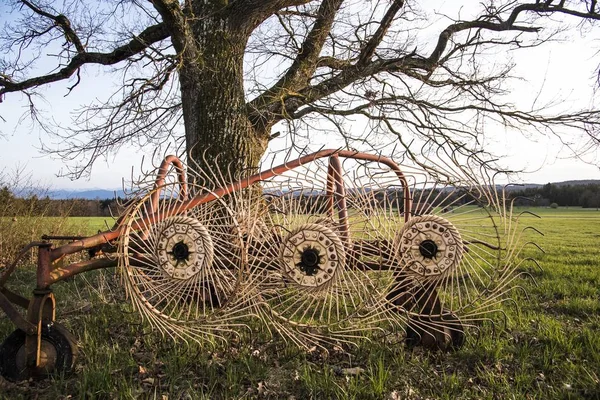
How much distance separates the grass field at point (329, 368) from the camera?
2736 mm

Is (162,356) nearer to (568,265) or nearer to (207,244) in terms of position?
(207,244)

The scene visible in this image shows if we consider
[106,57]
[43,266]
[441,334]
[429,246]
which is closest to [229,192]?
[43,266]

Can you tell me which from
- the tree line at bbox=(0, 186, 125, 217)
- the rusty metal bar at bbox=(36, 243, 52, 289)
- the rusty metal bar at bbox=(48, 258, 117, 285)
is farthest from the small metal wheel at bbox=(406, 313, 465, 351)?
the tree line at bbox=(0, 186, 125, 217)

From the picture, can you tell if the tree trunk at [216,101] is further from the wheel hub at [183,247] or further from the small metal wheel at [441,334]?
the small metal wheel at [441,334]

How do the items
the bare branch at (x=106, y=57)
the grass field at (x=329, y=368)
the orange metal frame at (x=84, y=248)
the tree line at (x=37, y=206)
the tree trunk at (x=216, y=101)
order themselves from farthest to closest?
the tree line at (x=37, y=206), the bare branch at (x=106, y=57), the tree trunk at (x=216, y=101), the orange metal frame at (x=84, y=248), the grass field at (x=329, y=368)

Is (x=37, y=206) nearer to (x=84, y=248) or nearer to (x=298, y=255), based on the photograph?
(x=84, y=248)

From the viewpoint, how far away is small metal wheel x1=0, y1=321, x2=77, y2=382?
2928 millimetres

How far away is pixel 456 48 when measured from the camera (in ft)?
21.5

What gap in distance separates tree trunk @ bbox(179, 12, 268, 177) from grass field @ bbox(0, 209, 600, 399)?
7.14 ft

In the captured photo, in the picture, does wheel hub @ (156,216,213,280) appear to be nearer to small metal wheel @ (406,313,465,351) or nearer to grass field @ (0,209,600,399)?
grass field @ (0,209,600,399)

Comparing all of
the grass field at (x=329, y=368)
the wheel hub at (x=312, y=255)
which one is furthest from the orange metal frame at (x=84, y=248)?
the grass field at (x=329, y=368)

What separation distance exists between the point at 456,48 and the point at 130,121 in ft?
15.8

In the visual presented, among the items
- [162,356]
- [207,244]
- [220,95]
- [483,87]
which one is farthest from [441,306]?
[483,87]

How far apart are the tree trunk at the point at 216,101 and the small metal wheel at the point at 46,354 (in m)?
2.64
